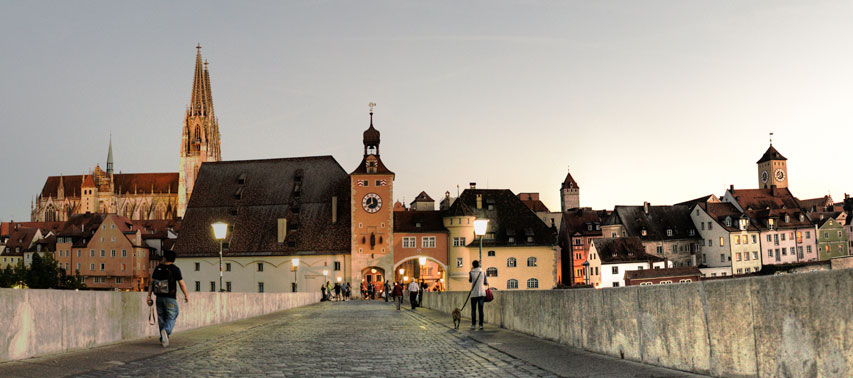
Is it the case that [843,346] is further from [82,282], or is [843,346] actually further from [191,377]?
[82,282]

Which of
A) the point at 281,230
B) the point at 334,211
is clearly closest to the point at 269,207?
the point at 281,230

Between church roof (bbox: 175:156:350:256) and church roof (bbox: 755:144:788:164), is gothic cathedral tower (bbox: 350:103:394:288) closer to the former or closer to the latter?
church roof (bbox: 175:156:350:256)

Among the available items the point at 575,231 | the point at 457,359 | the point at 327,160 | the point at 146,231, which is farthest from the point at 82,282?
the point at 457,359

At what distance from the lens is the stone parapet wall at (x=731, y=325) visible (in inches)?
256

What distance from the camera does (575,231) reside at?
132625mm

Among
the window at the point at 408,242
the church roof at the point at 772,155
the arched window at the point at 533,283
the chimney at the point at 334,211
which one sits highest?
the church roof at the point at 772,155

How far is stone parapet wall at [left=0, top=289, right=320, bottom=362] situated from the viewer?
→ 409 inches

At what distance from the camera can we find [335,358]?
12273 millimetres

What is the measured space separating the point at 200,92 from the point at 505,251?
385ft

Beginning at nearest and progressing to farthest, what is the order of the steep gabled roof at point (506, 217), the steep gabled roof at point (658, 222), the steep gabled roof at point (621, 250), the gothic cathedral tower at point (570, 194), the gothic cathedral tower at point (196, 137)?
1. the steep gabled roof at point (506, 217)
2. the steep gabled roof at point (621, 250)
3. the steep gabled roof at point (658, 222)
4. the gothic cathedral tower at point (196, 137)
5. the gothic cathedral tower at point (570, 194)

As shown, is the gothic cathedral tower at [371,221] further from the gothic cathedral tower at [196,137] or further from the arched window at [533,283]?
the gothic cathedral tower at [196,137]

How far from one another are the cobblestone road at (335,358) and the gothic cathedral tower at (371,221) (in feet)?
256

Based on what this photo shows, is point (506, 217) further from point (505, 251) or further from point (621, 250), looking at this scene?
point (621, 250)

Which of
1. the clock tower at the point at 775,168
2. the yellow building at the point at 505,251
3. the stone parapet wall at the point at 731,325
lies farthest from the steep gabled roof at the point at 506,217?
the clock tower at the point at 775,168
